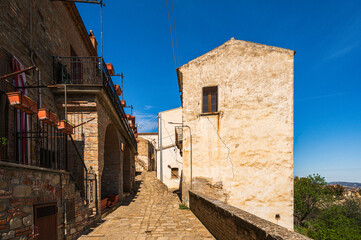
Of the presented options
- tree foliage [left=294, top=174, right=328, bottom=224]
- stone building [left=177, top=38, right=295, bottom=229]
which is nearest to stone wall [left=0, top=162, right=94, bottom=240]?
stone building [left=177, top=38, right=295, bottom=229]

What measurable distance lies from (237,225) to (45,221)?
394cm

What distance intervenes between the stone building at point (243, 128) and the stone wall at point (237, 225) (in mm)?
3612

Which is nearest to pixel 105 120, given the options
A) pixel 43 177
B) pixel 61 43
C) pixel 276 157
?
pixel 61 43

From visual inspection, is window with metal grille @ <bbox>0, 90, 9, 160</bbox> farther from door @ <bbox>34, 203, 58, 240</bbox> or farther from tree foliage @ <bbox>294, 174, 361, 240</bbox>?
tree foliage @ <bbox>294, 174, 361, 240</bbox>

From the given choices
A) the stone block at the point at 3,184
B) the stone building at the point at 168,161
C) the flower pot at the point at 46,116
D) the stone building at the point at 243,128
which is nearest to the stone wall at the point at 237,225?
the stone building at the point at 243,128

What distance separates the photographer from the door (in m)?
4.20

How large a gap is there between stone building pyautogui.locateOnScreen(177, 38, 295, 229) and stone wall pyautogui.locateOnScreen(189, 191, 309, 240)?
361 centimetres

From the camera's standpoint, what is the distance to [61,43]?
8.84 m

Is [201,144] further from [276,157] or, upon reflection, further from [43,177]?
[43,177]

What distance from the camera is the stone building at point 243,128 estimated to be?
10.9m

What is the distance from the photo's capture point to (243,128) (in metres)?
11.3

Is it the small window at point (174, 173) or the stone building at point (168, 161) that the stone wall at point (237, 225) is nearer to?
the stone building at point (168, 161)

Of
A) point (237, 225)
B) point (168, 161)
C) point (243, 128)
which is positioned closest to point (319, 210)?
point (168, 161)

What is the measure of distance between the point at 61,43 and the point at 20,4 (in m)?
2.76
